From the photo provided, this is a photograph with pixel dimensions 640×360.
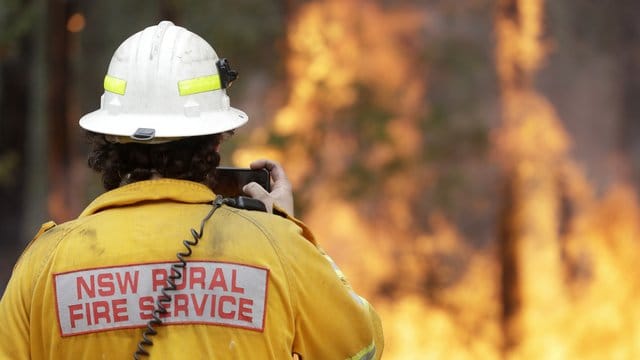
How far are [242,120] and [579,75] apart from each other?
6.11m

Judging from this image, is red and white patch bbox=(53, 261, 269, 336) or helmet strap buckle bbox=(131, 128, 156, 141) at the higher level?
helmet strap buckle bbox=(131, 128, 156, 141)

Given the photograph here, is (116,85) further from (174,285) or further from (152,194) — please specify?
(174,285)

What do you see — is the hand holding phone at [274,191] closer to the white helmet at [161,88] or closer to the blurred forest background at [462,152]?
the white helmet at [161,88]

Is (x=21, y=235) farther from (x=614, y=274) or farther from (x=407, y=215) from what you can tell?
(x=614, y=274)

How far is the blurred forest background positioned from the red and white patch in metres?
6.14

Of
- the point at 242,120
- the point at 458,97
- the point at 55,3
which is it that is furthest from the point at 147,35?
the point at 55,3

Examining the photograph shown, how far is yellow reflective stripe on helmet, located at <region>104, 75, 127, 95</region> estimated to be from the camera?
2334mm

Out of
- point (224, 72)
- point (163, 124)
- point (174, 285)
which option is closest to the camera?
point (174, 285)

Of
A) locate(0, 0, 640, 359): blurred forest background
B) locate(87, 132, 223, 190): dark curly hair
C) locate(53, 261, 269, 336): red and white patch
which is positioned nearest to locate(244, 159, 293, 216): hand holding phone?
locate(87, 132, 223, 190): dark curly hair

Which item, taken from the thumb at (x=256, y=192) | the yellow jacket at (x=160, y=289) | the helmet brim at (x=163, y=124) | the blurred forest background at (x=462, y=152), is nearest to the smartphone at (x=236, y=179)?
the thumb at (x=256, y=192)

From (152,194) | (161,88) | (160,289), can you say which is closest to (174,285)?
(160,289)

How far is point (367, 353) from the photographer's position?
2291mm

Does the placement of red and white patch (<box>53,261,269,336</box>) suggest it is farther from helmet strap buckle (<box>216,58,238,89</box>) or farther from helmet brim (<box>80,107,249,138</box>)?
helmet strap buckle (<box>216,58,238,89</box>)

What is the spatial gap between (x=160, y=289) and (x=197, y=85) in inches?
17.7
